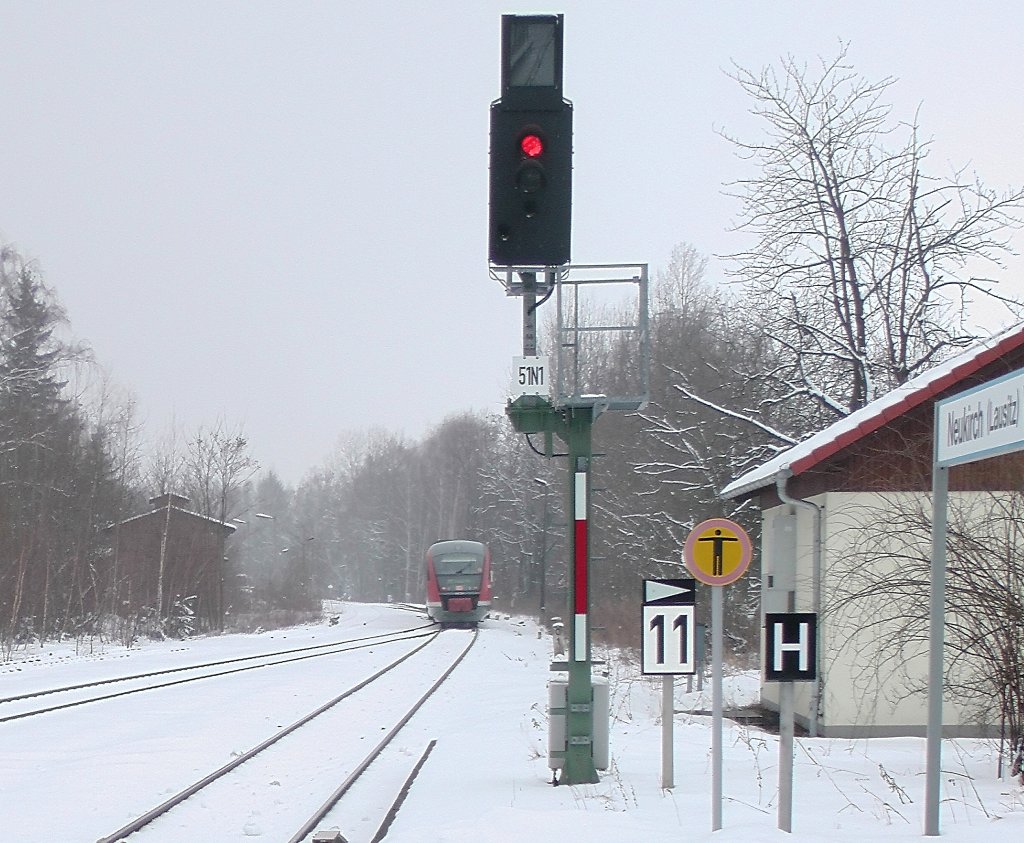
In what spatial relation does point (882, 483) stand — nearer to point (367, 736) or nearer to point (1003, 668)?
point (1003, 668)

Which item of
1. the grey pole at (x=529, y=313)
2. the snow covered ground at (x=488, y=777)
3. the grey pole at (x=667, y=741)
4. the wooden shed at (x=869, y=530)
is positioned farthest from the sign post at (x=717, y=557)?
the wooden shed at (x=869, y=530)

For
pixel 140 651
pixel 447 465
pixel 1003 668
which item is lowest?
pixel 140 651

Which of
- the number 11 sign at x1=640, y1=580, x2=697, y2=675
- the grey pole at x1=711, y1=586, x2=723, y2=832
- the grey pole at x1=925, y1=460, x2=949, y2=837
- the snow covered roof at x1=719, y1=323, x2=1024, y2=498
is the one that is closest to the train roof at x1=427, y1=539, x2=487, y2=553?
the snow covered roof at x1=719, y1=323, x2=1024, y2=498

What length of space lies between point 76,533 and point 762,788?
102 ft

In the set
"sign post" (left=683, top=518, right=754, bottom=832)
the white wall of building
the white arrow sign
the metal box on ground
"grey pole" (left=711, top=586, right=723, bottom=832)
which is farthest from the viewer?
the white wall of building

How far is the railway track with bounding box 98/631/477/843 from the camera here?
8.18m

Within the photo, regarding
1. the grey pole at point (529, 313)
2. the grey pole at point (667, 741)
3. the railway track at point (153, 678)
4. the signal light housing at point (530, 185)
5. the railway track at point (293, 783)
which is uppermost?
the signal light housing at point (530, 185)

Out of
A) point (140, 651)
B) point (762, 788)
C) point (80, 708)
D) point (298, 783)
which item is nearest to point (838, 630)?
point (762, 788)

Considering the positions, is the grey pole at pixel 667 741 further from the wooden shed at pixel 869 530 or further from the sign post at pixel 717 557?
the wooden shed at pixel 869 530

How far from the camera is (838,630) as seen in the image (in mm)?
14883

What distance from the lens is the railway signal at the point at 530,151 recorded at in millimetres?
7668

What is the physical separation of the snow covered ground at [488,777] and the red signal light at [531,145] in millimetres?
4455

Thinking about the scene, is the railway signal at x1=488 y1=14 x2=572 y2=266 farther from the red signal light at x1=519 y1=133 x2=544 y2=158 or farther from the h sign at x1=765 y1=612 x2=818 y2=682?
the h sign at x1=765 y1=612 x2=818 y2=682

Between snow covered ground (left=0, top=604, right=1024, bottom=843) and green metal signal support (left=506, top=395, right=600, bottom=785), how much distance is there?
0.33m
